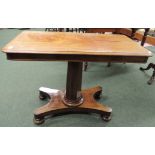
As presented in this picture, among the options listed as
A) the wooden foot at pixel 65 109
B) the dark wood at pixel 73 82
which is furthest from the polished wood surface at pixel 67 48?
the wooden foot at pixel 65 109

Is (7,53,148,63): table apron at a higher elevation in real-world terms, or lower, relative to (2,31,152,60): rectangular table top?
lower

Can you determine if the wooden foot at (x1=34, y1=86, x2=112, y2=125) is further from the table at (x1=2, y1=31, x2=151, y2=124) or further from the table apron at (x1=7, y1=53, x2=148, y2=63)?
the table apron at (x1=7, y1=53, x2=148, y2=63)

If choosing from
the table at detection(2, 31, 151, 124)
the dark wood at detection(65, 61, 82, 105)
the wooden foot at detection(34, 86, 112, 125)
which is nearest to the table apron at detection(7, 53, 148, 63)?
the table at detection(2, 31, 151, 124)

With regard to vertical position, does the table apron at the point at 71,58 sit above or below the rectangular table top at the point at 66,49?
below

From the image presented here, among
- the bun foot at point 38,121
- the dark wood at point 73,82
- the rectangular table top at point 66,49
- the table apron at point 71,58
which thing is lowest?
the bun foot at point 38,121

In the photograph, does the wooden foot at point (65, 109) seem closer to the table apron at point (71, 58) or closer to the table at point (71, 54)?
the table at point (71, 54)

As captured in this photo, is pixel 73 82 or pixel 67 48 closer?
pixel 67 48

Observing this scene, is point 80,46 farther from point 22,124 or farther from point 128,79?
point 128,79

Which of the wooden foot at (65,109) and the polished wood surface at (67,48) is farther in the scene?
the wooden foot at (65,109)

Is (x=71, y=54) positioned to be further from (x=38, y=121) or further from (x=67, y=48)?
(x=38, y=121)

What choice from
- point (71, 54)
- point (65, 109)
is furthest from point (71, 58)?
point (65, 109)

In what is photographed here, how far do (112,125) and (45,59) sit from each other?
77 centimetres

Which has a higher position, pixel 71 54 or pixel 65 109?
pixel 71 54
